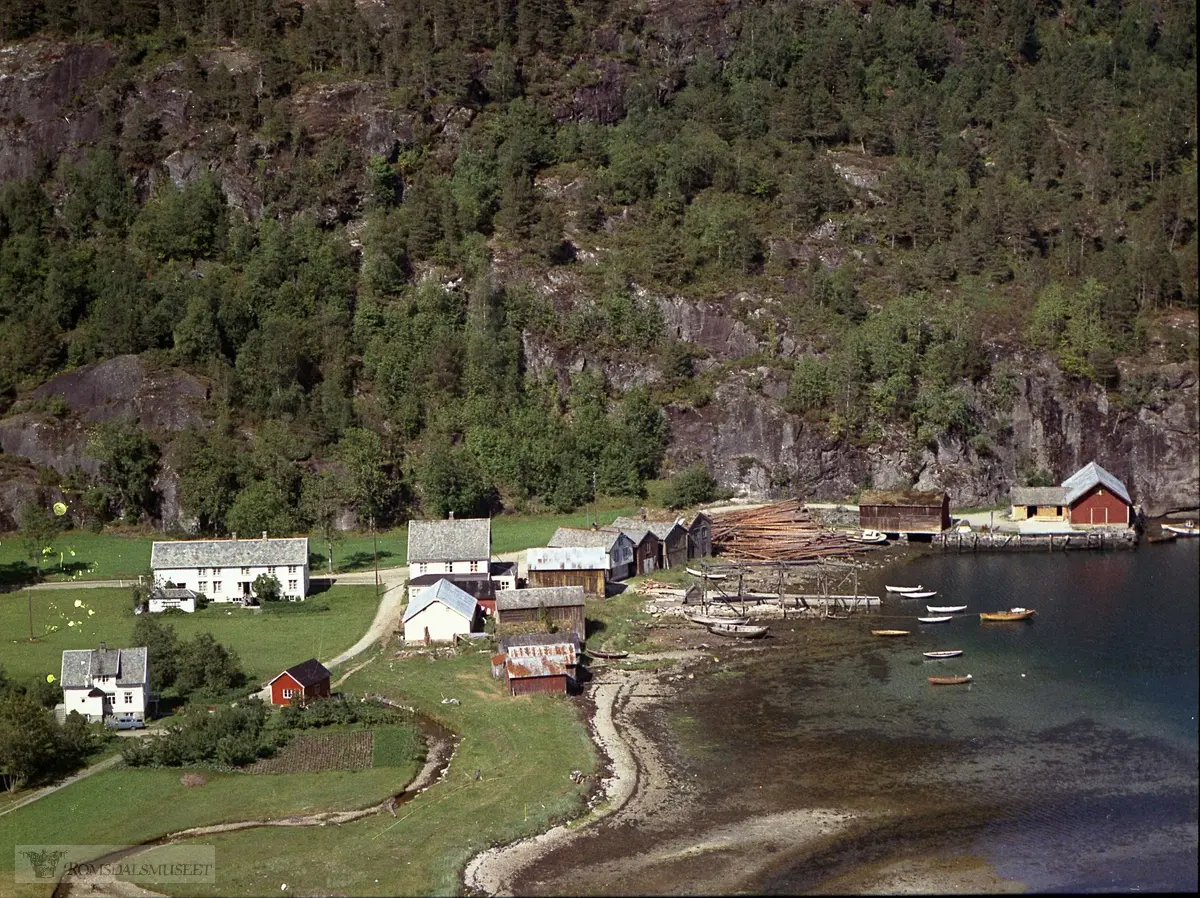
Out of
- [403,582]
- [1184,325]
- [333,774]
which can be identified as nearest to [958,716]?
[333,774]

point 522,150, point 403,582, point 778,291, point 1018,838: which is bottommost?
point 1018,838

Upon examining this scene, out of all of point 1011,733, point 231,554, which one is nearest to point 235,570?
point 231,554

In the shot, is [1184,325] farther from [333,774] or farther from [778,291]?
[333,774]

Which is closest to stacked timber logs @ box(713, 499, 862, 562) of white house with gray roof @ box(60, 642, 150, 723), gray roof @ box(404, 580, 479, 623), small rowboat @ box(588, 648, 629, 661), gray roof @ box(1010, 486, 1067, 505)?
gray roof @ box(1010, 486, 1067, 505)

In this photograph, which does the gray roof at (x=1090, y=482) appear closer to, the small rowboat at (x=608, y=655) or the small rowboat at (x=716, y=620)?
the small rowboat at (x=716, y=620)

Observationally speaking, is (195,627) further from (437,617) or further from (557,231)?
(557,231)

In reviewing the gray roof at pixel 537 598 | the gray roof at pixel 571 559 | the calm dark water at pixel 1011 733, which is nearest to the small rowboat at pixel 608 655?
the gray roof at pixel 537 598
